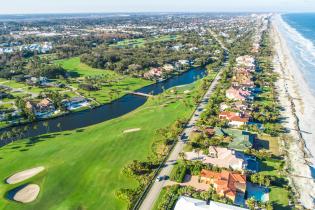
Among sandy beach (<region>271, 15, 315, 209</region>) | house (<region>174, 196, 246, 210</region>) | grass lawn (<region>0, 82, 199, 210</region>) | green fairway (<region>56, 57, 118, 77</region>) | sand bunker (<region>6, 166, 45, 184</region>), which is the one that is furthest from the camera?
green fairway (<region>56, 57, 118, 77</region>)

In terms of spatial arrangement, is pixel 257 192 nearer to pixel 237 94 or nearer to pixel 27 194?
pixel 27 194

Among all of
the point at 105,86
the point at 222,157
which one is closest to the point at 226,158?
the point at 222,157

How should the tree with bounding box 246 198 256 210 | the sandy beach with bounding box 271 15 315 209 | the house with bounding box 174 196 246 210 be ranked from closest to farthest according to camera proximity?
the house with bounding box 174 196 246 210 → the tree with bounding box 246 198 256 210 → the sandy beach with bounding box 271 15 315 209

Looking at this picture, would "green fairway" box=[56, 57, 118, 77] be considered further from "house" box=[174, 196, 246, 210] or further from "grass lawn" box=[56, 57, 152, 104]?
"house" box=[174, 196, 246, 210]

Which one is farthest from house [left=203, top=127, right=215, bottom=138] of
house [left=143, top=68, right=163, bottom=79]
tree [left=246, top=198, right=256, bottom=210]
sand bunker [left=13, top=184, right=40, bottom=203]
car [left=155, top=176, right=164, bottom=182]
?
house [left=143, top=68, right=163, bottom=79]

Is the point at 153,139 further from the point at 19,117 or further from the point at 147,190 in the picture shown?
the point at 19,117

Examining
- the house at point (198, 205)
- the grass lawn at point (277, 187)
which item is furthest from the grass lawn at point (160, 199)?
the grass lawn at point (277, 187)
